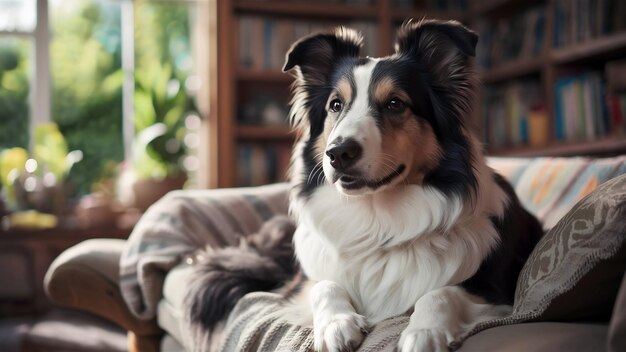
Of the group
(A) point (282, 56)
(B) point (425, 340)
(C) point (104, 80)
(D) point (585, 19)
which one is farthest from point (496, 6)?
(B) point (425, 340)

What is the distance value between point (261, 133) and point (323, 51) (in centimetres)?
226

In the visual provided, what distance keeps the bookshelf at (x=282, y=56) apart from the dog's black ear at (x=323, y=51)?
6.72 ft

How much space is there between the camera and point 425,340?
1.13 metres

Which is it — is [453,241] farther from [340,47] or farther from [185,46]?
[185,46]

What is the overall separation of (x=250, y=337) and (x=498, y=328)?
57cm

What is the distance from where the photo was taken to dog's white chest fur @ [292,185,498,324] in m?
1.46

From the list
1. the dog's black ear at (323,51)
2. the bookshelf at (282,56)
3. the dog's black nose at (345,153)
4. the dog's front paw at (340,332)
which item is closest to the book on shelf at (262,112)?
the bookshelf at (282,56)

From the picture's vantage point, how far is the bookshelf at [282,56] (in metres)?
3.73

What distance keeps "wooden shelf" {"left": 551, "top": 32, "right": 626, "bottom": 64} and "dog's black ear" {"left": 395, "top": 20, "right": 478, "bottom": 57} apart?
1739 mm

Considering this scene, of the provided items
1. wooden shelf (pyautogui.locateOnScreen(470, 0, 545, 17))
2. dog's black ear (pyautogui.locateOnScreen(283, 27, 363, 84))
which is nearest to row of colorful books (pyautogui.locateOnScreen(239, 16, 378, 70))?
wooden shelf (pyautogui.locateOnScreen(470, 0, 545, 17))

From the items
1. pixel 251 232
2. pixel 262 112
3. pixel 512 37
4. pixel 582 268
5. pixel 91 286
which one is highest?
pixel 512 37

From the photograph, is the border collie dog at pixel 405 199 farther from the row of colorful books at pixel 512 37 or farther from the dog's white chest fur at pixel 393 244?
the row of colorful books at pixel 512 37

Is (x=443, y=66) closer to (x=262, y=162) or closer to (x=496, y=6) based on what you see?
(x=262, y=162)

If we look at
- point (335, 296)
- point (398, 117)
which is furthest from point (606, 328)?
point (398, 117)
